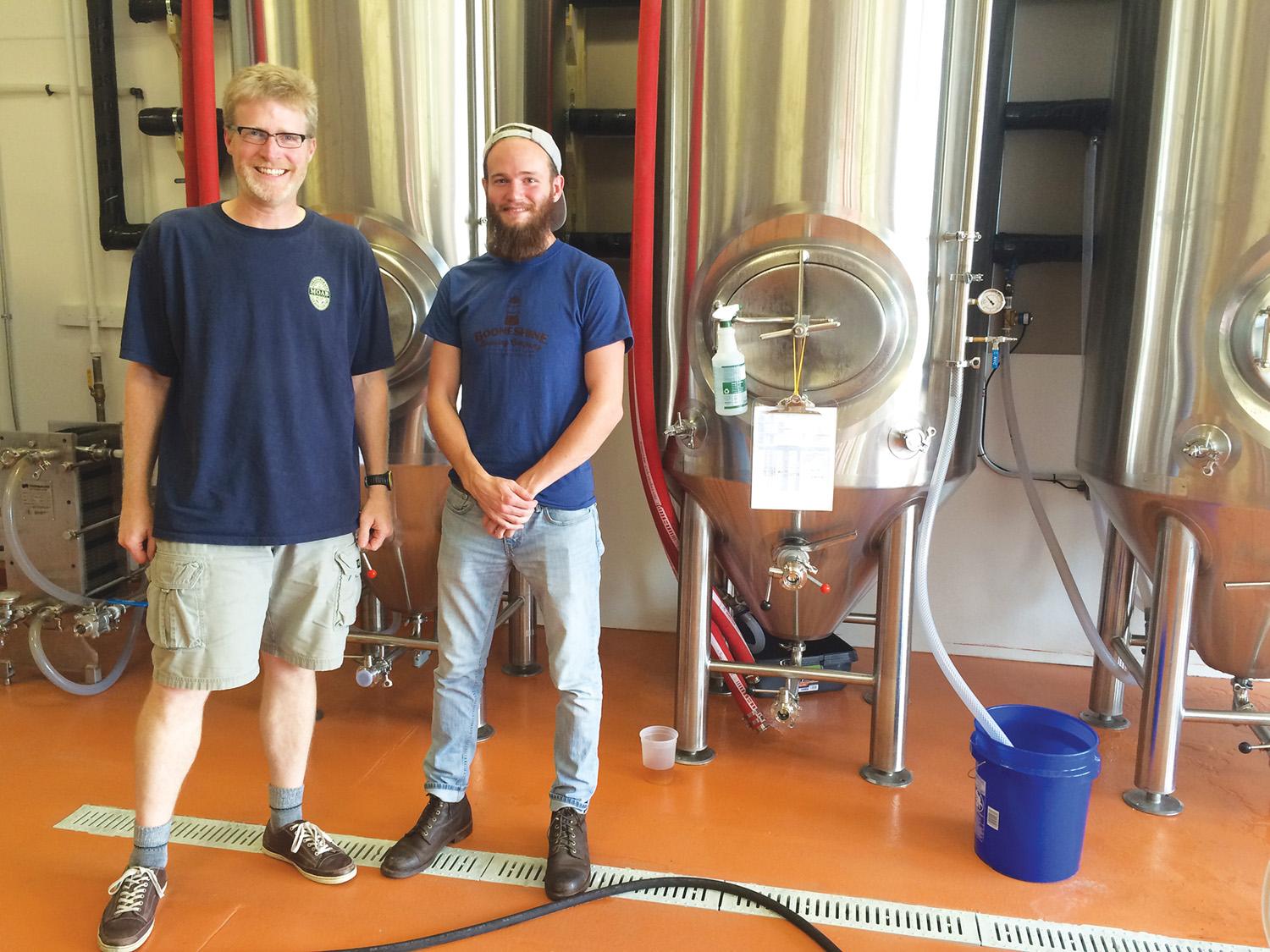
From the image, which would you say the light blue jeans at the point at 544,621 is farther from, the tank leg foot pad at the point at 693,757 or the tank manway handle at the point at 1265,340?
the tank manway handle at the point at 1265,340

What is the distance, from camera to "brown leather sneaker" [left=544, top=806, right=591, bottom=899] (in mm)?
1599

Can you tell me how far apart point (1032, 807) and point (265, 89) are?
1.84m

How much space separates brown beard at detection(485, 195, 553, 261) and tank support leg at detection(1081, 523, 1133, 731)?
5.67ft

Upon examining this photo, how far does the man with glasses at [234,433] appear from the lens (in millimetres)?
1434

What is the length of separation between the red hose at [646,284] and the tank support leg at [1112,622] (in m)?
1.10

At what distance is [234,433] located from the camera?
1460 millimetres

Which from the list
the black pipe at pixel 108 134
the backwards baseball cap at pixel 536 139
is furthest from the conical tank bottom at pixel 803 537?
the black pipe at pixel 108 134

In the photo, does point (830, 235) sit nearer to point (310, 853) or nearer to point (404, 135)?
point (404, 135)

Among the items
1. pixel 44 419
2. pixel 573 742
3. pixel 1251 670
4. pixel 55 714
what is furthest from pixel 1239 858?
pixel 44 419

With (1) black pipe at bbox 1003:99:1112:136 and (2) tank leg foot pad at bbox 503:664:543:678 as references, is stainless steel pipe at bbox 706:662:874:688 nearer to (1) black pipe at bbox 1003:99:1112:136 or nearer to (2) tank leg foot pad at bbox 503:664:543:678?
(2) tank leg foot pad at bbox 503:664:543:678

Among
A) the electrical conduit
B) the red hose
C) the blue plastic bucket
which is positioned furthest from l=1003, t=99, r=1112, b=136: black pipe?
the electrical conduit

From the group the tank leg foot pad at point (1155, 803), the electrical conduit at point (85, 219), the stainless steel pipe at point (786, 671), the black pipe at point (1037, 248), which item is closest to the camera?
the tank leg foot pad at point (1155, 803)

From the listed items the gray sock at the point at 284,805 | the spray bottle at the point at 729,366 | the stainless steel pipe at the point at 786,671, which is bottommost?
the gray sock at the point at 284,805

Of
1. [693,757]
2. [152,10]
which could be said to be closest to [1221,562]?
[693,757]
